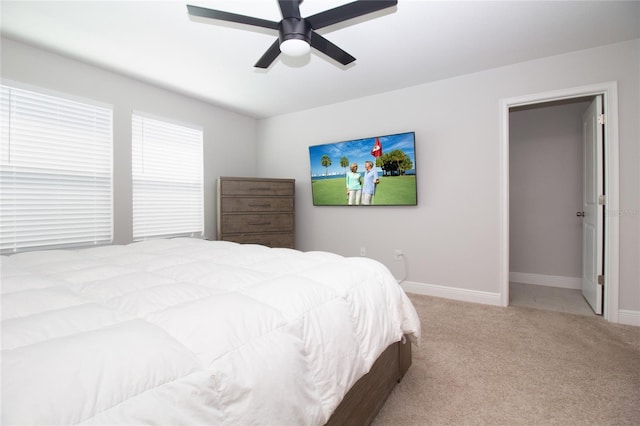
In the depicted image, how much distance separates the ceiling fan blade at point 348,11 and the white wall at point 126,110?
2.47 meters

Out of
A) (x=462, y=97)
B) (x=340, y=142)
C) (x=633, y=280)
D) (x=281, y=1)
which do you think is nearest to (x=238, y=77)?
(x=340, y=142)

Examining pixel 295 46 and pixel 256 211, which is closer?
pixel 295 46

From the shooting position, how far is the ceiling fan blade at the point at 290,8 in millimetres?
1604

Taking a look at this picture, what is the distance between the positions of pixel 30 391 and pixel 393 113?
3705 millimetres

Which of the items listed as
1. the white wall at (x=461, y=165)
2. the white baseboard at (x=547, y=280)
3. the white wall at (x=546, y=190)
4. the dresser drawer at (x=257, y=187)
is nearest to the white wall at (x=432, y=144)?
the white wall at (x=461, y=165)

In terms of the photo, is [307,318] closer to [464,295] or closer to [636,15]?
[464,295]

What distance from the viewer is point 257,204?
3.94 m

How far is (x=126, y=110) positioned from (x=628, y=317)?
512 cm

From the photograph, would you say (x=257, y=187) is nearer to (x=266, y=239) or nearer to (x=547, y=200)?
(x=266, y=239)

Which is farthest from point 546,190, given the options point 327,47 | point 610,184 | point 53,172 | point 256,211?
point 53,172

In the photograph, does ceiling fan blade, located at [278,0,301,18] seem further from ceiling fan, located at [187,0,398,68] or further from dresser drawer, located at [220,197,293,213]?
dresser drawer, located at [220,197,293,213]

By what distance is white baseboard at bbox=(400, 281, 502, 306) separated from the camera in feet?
10.2

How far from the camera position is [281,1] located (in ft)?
5.28

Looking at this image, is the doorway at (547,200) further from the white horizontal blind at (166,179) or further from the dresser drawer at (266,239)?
the white horizontal blind at (166,179)
